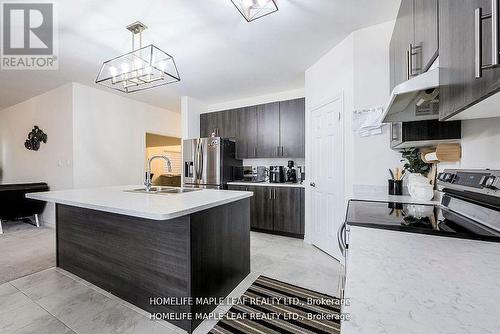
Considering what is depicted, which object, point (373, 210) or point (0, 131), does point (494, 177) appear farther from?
point (0, 131)

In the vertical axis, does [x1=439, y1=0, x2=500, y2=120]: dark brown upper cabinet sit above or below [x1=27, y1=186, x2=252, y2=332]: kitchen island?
above

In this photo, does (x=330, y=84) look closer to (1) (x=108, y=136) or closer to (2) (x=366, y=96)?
(2) (x=366, y=96)

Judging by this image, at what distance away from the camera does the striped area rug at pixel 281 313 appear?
5.05ft

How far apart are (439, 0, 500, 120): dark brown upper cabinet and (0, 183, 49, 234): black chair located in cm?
551

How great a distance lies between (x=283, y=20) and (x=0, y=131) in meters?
7.14

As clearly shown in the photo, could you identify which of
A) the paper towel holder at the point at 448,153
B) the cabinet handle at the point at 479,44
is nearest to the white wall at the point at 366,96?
the paper towel holder at the point at 448,153

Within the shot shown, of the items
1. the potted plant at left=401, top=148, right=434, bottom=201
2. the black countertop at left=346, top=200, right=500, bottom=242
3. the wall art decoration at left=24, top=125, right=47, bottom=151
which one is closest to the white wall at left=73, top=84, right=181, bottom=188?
the wall art decoration at left=24, top=125, right=47, bottom=151

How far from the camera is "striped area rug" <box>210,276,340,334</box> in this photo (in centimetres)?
154

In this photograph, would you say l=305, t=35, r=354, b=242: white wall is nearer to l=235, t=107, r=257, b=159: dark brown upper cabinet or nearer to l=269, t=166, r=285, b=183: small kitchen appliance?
l=269, t=166, r=285, b=183: small kitchen appliance

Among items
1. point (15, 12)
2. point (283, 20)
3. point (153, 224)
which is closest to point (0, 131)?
point (15, 12)

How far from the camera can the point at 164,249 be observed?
1.63 m

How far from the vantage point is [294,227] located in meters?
3.44

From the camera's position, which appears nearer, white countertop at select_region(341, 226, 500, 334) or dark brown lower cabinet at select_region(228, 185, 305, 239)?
white countertop at select_region(341, 226, 500, 334)

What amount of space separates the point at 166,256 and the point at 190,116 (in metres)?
3.34
